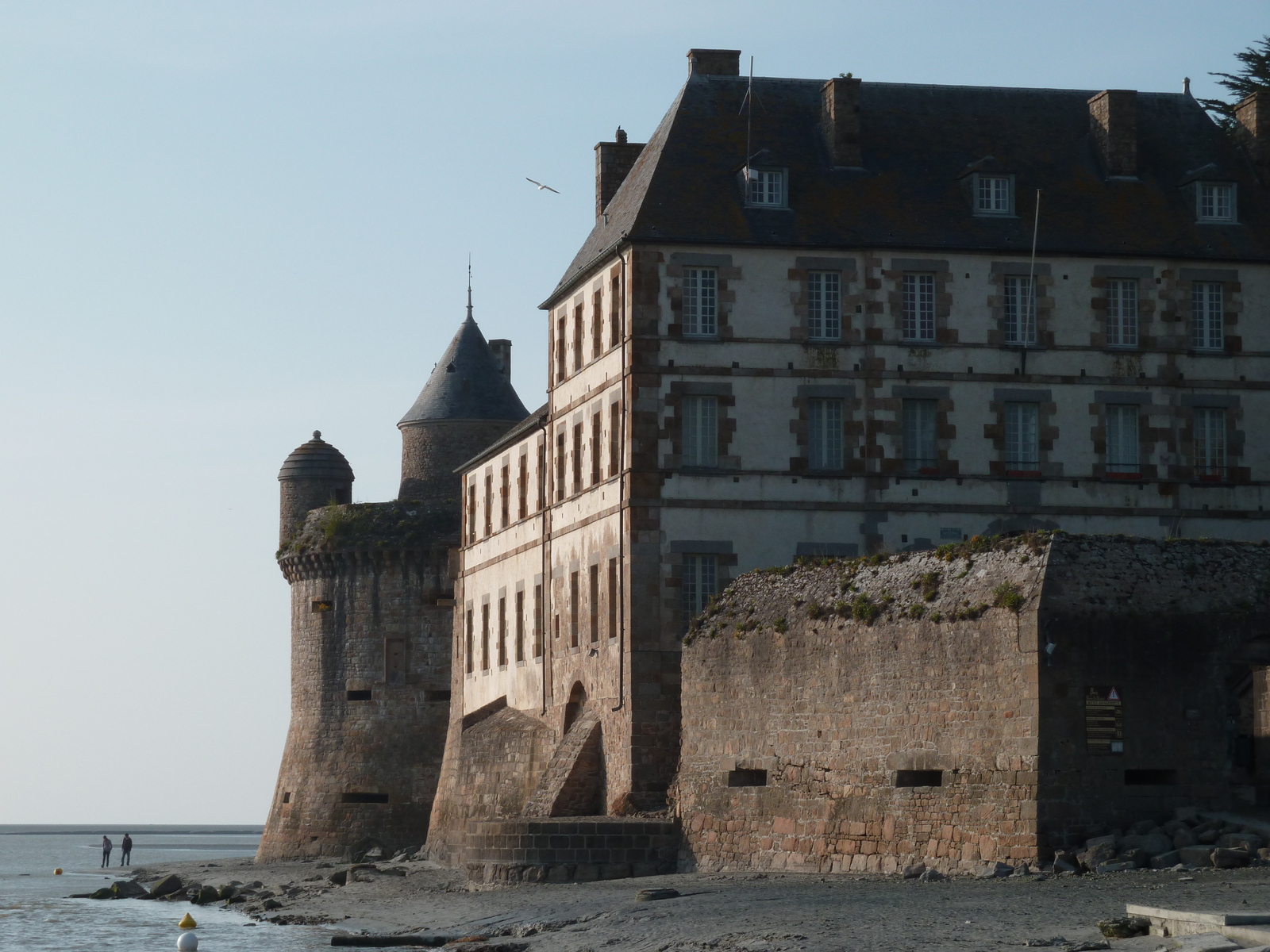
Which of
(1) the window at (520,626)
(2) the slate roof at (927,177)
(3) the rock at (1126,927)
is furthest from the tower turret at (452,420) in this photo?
(3) the rock at (1126,927)

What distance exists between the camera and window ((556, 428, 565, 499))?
51.2m

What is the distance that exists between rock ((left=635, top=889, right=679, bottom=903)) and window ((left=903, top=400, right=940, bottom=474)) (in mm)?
14266

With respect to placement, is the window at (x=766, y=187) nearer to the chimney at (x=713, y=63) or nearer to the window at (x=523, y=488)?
the chimney at (x=713, y=63)

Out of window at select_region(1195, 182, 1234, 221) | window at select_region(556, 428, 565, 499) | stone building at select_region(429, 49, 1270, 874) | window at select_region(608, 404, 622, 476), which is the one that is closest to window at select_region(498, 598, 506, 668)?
stone building at select_region(429, 49, 1270, 874)

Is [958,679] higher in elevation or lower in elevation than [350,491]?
lower

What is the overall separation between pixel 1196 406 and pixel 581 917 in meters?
20.4

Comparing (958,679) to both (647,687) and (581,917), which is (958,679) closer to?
(581,917)

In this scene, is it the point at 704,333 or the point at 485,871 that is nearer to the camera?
the point at 485,871

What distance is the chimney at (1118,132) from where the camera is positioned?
49.3 m

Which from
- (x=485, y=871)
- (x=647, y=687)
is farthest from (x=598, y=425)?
(x=485, y=871)

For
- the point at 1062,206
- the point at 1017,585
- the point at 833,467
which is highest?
the point at 1062,206

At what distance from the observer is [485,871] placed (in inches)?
1640

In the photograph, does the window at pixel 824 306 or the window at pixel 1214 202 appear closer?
the window at pixel 824 306

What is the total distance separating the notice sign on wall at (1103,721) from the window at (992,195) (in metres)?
18.3
